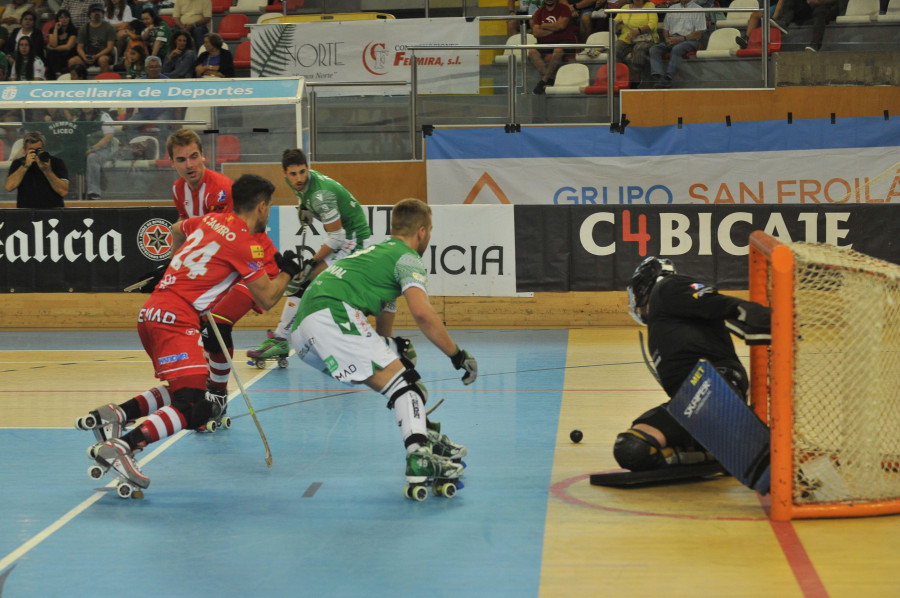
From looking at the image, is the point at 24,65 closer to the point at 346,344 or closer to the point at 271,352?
the point at 271,352

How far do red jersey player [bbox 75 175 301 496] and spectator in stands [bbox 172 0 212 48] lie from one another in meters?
15.1

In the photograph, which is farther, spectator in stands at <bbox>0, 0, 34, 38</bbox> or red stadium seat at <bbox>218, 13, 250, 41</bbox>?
spectator in stands at <bbox>0, 0, 34, 38</bbox>

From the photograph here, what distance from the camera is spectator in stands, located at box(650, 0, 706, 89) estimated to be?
52.8 ft

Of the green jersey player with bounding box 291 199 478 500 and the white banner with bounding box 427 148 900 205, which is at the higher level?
the white banner with bounding box 427 148 900 205

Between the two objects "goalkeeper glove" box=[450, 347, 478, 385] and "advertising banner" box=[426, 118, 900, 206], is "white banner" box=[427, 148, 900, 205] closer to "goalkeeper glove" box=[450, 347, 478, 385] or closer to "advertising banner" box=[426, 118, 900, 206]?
"advertising banner" box=[426, 118, 900, 206]

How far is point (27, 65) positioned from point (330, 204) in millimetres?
13149

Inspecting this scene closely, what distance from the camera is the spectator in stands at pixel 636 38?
1622 centimetres

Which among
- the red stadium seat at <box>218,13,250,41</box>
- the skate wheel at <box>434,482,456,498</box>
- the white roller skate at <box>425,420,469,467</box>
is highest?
the red stadium seat at <box>218,13,250,41</box>

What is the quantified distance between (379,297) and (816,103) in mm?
11820

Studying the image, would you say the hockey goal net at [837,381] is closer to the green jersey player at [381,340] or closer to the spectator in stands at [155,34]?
the green jersey player at [381,340]

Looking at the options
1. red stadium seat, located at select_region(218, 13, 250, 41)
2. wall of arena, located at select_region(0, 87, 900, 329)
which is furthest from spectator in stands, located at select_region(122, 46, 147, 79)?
wall of arena, located at select_region(0, 87, 900, 329)

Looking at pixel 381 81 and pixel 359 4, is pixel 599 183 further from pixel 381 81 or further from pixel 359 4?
pixel 359 4

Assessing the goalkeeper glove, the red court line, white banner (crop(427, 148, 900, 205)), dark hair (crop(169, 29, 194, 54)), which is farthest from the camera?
dark hair (crop(169, 29, 194, 54))

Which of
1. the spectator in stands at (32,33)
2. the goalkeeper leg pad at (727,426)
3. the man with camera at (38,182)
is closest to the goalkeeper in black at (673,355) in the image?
the goalkeeper leg pad at (727,426)
